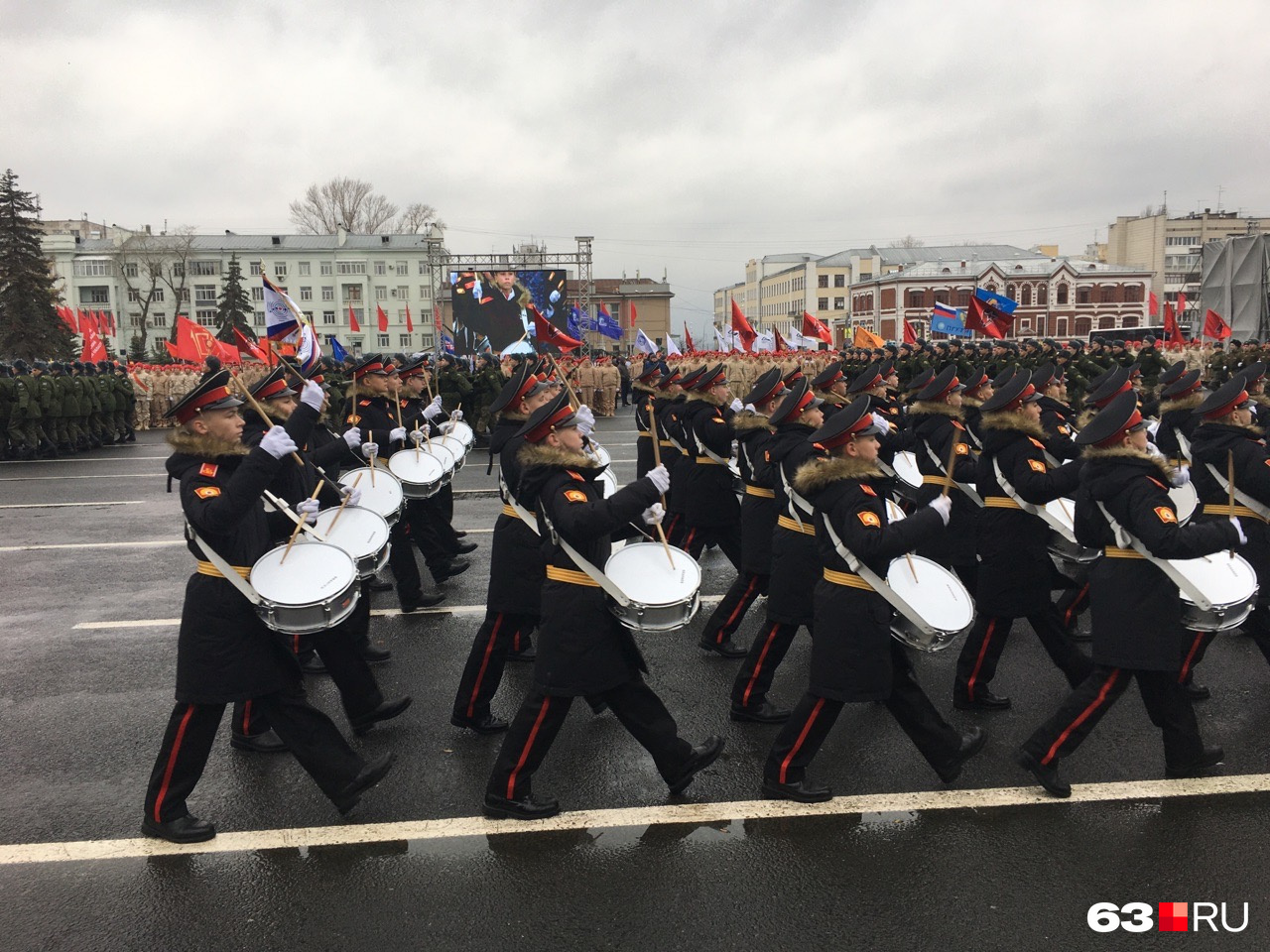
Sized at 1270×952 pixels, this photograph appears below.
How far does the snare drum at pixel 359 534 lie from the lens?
18.1ft

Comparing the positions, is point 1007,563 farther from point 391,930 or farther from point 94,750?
point 94,750

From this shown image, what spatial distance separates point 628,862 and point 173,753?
2.03 meters

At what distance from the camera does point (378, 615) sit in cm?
751

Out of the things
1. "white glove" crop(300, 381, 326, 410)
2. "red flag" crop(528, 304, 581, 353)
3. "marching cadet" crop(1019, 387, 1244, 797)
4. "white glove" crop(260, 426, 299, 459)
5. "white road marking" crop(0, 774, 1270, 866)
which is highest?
"red flag" crop(528, 304, 581, 353)

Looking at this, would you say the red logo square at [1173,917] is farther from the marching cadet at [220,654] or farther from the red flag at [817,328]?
the red flag at [817,328]

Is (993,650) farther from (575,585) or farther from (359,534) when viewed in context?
A: (359,534)

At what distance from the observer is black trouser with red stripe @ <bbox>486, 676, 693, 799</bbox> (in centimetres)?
415

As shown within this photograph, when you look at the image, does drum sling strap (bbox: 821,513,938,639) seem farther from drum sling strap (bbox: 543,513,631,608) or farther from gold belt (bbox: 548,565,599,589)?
gold belt (bbox: 548,565,599,589)

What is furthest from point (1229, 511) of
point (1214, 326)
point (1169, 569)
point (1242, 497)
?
point (1214, 326)

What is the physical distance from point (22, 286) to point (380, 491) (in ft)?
159

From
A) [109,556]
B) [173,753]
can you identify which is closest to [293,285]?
[109,556]

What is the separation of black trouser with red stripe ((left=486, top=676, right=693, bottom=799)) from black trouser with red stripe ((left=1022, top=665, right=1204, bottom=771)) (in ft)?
5.57

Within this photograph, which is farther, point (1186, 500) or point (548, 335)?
point (548, 335)

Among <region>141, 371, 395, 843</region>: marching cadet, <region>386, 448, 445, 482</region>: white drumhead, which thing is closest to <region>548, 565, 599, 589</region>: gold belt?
<region>141, 371, 395, 843</region>: marching cadet
